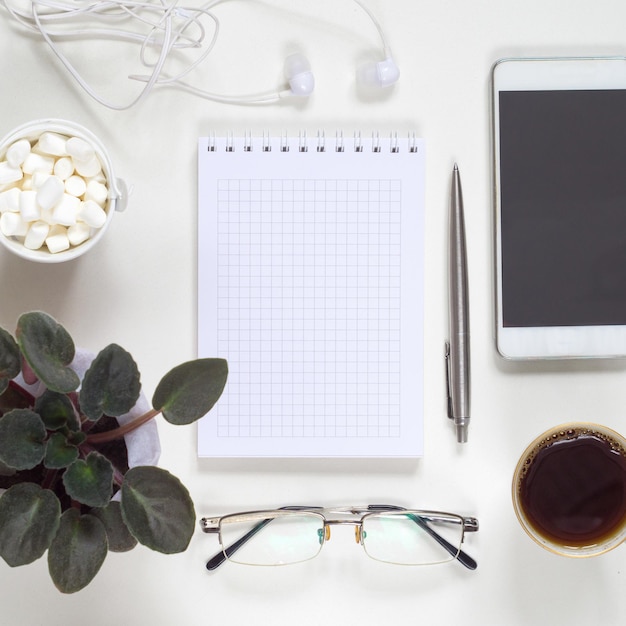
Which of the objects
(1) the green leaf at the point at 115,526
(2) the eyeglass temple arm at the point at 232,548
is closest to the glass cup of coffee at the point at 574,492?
(2) the eyeglass temple arm at the point at 232,548

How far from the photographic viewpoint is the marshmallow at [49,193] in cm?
55

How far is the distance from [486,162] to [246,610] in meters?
0.49

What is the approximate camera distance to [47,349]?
45 cm

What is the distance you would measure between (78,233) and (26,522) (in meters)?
0.24

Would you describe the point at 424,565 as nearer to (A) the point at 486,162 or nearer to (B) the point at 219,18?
(A) the point at 486,162

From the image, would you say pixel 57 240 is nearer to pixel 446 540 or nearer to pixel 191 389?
pixel 191 389

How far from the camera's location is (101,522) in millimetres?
477

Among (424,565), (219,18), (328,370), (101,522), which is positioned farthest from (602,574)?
(219,18)

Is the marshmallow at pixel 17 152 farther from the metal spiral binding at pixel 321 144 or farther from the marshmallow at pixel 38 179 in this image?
the metal spiral binding at pixel 321 144

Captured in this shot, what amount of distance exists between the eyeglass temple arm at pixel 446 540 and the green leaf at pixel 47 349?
35cm

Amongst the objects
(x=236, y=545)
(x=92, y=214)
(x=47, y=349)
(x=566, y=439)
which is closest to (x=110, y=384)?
(x=47, y=349)

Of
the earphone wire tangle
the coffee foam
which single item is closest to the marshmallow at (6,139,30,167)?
the earphone wire tangle

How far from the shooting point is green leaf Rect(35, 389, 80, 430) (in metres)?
0.47

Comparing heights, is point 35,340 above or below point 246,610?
above
